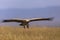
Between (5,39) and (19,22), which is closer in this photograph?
(5,39)

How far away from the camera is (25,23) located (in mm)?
12898

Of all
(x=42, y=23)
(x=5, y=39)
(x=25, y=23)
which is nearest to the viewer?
(x=5, y=39)

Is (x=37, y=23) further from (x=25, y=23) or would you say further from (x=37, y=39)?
(x=37, y=39)

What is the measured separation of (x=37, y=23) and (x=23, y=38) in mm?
7049

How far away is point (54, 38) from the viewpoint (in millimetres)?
6938

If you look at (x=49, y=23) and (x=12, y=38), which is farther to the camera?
(x=49, y=23)

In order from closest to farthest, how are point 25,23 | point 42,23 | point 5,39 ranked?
point 5,39
point 25,23
point 42,23

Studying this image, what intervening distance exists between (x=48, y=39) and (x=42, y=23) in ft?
23.5

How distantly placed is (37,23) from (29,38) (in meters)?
6.94

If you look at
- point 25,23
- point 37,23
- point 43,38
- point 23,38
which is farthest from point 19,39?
point 37,23

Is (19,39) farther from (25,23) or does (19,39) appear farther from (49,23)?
(49,23)

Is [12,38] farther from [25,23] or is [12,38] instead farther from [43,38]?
[25,23]

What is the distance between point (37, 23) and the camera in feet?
45.6

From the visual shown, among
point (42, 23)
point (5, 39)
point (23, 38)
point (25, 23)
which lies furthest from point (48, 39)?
point (42, 23)
